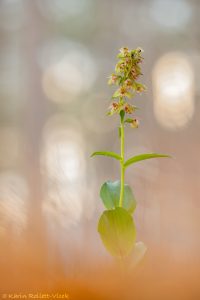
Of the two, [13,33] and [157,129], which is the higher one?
[13,33]

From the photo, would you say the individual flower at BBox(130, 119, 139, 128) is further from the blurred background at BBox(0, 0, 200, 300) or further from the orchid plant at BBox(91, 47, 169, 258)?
the blurred background at BBox(0, 0, 200, 300)

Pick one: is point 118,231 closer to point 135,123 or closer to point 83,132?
point 135,123

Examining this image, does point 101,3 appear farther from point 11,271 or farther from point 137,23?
point 11,271

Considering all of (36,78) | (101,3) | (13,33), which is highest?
(101,3)

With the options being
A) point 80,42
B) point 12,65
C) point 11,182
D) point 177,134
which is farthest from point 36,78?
point 177,134

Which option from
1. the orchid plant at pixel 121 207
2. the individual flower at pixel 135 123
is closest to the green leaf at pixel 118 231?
the orchid plant at pixel 121 207

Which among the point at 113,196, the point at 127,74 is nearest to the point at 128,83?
the point at 127,74

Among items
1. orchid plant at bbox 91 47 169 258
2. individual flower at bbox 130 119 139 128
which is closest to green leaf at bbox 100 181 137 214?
orchid plant at bbox 91 47 169 258
